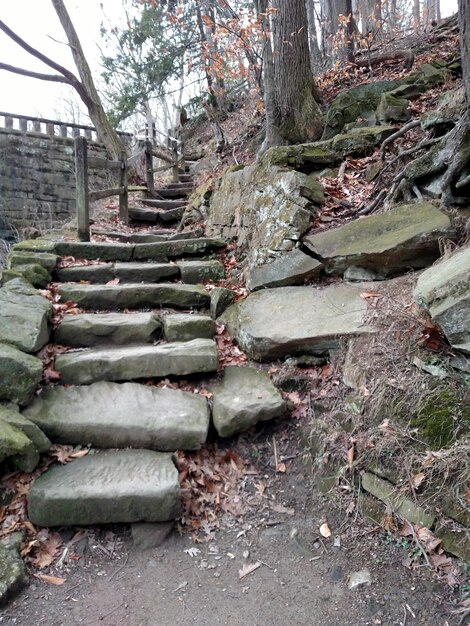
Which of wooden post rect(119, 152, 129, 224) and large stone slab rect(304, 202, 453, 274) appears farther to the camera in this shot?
wooden post rect(119, 152, 129, 224)

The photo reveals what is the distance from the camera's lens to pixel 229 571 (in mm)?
2352

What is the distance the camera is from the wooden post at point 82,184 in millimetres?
5672

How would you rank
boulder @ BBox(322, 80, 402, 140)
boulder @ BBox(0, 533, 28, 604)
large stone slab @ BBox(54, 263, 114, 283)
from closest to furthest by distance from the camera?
boulder @ BBox(0, 533, 28, 604)
large stone slab @ BBox(54, 263, 114, 283)
boulder @ BBox(322, 80, 402, 140)

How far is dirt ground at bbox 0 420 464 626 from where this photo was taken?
2.03 meters

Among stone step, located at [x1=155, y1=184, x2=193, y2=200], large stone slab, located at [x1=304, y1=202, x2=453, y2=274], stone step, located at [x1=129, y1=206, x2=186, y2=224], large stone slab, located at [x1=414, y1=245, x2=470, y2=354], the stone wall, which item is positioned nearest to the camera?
large stone slab, located at [x1=414, y1=245, x2=470, y2=354]

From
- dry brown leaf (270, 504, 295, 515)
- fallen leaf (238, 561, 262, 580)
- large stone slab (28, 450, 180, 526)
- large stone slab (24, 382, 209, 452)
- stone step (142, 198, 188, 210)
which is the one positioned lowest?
fallen leaf (238, 561, 262, 580)

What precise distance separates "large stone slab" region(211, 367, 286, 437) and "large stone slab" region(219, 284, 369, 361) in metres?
0.33

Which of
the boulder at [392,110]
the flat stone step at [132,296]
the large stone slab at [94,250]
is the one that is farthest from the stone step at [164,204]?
the flat stone step at [132,296]

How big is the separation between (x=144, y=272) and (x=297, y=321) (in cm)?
207

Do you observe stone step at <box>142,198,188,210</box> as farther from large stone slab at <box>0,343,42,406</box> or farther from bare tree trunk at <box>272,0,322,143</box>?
large stone slab at <box>0,343,42,406</box>

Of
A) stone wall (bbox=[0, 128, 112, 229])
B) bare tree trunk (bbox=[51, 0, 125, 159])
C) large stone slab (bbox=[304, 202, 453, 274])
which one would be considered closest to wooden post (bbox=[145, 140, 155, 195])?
bare tree trunk (bbox=[51, 0, 125, 159])

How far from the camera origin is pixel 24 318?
3424mm

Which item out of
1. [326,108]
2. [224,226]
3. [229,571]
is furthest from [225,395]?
[326,108]

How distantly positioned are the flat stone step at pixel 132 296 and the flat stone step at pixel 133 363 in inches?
35.0
